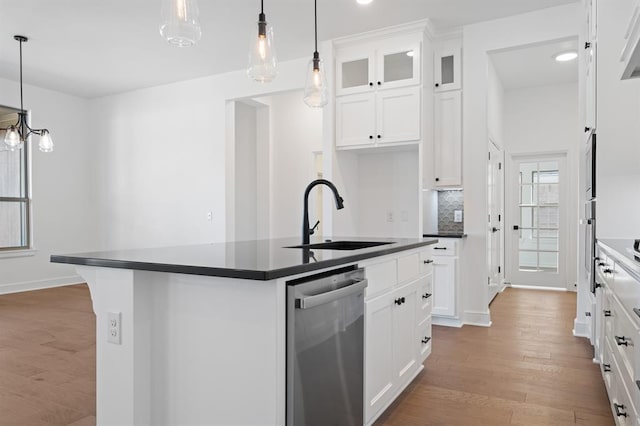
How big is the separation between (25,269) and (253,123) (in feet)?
12.4

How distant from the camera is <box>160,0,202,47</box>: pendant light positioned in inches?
72.1

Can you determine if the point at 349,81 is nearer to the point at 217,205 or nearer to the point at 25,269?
the point at 217,205

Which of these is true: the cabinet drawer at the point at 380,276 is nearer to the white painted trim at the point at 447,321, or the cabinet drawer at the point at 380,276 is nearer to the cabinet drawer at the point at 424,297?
the cabinet drawer at the point at 424,297

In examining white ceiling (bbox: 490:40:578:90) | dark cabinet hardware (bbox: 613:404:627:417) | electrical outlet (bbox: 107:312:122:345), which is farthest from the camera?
white ceiling (bbox: 490:40:578:90)

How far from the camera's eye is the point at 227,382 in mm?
1515

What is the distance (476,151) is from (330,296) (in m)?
3.09

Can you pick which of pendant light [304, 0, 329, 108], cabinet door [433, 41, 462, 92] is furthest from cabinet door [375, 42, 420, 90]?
pendant light [304, 0, 329, 108]

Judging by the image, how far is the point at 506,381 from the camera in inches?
109

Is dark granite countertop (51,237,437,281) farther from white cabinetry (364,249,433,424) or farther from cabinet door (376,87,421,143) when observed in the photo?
cabinet door (376,87,421,143)

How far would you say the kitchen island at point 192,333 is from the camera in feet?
4.70

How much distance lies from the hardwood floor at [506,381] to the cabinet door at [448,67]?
93.2 inches

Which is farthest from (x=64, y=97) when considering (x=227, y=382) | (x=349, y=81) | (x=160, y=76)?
(x=227, y=382)

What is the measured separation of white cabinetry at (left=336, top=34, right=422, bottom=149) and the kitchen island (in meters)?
2.74

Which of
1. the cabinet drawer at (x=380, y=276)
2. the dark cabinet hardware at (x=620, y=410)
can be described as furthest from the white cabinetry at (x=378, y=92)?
the dark cabinet hardware at (x=620, y=410)
